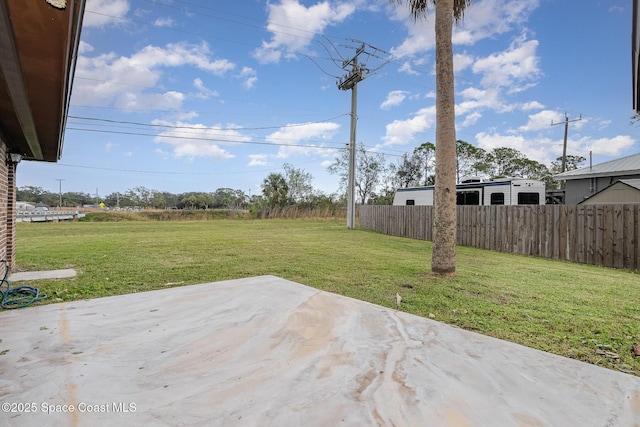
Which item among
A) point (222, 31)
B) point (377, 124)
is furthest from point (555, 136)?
point (222, 31)

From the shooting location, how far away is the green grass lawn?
2.76m

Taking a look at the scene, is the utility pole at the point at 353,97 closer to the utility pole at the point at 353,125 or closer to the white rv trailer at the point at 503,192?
the utility pole at the point at 353,125

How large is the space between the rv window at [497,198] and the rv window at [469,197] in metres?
0.66

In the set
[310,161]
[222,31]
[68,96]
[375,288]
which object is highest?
[222,31]

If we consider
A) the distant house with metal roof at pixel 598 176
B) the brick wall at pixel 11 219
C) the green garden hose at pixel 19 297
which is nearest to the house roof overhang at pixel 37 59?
the green garden hose at pixel 19 297

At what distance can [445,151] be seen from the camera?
5.07m

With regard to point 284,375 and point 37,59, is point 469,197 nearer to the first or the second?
point 284,375

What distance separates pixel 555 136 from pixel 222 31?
2450 centimetres

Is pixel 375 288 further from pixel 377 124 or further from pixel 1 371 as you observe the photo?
pixel 377 124

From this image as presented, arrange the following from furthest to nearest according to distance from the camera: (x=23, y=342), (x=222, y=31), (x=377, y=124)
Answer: (x=377, y=124)
(x=222, y=31)
(x=23, y=342)

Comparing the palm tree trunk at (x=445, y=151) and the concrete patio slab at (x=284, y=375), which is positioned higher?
the palm tree trunk at (x=445, y=151)

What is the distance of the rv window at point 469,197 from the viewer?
13.5 meters

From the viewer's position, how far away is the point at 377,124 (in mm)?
23562

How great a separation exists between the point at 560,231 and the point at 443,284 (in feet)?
16.8
